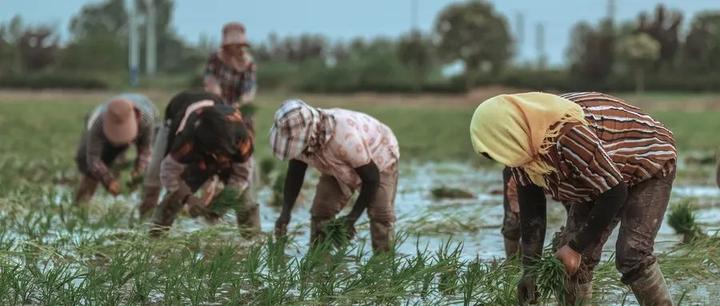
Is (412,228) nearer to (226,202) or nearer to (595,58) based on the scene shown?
(226,202)

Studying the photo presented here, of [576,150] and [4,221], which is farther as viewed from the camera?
[4,221]

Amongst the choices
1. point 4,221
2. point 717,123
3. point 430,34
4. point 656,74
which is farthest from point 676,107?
point 4,221

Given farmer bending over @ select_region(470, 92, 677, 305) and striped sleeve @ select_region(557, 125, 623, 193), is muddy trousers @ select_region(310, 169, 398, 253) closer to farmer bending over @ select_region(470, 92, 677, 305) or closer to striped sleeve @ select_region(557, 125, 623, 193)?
farmer bending over @ select_region(470, 92, 677, 305)

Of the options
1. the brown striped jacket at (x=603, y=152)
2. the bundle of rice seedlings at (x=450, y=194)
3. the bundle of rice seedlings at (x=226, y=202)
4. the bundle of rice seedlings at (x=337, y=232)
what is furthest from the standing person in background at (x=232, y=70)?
the brown striped jacket at (x=603, y=152)

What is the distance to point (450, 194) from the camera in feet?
34.4

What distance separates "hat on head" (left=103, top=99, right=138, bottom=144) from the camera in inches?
337

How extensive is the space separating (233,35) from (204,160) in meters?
2.37

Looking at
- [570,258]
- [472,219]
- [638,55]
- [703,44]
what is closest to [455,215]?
[472,219]

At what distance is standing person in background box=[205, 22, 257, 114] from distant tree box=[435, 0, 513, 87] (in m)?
46.0

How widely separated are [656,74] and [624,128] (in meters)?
51.0

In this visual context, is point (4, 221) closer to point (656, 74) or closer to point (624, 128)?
point (624, 128)

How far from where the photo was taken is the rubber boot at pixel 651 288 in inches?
181

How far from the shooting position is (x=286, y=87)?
51.3 meters

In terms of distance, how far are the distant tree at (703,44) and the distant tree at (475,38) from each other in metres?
8.35
